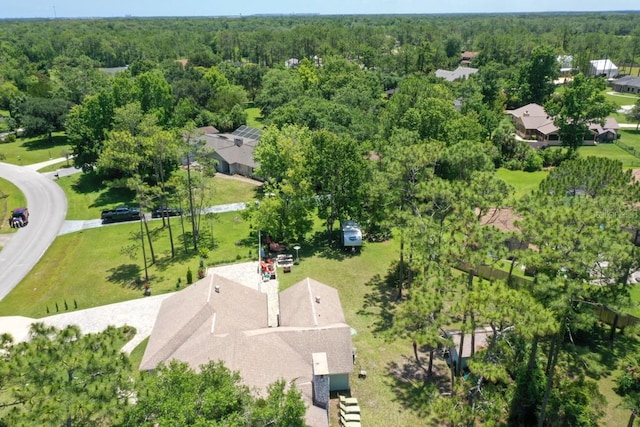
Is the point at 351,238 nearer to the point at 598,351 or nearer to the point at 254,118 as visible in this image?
the point at 598,351

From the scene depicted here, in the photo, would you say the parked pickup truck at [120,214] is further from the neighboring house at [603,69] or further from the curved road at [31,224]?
the neighboring house at [603,69]

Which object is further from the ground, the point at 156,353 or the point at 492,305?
the point at 492,305

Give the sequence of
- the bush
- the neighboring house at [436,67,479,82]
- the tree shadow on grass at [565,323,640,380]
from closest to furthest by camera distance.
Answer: the tree shadow on grass at [565,323,640,380]
the bush
the neighboring house at [436,67,479,82]

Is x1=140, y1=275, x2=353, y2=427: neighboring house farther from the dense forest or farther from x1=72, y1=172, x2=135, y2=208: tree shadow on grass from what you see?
x1=72, y1=172, x2=135, y2=208: tree shadow on grass

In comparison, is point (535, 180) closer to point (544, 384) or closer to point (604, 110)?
point (604, 110)

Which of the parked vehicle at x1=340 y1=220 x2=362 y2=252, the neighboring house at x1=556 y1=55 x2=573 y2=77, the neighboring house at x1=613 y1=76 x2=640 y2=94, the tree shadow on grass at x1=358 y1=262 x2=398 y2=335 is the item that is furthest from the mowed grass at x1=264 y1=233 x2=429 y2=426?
the neighboring house at x1=556 y1=55 x2=573 y2=77

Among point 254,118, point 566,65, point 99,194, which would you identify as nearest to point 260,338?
point 99,194

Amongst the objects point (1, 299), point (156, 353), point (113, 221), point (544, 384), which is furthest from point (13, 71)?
point (544, 384)
